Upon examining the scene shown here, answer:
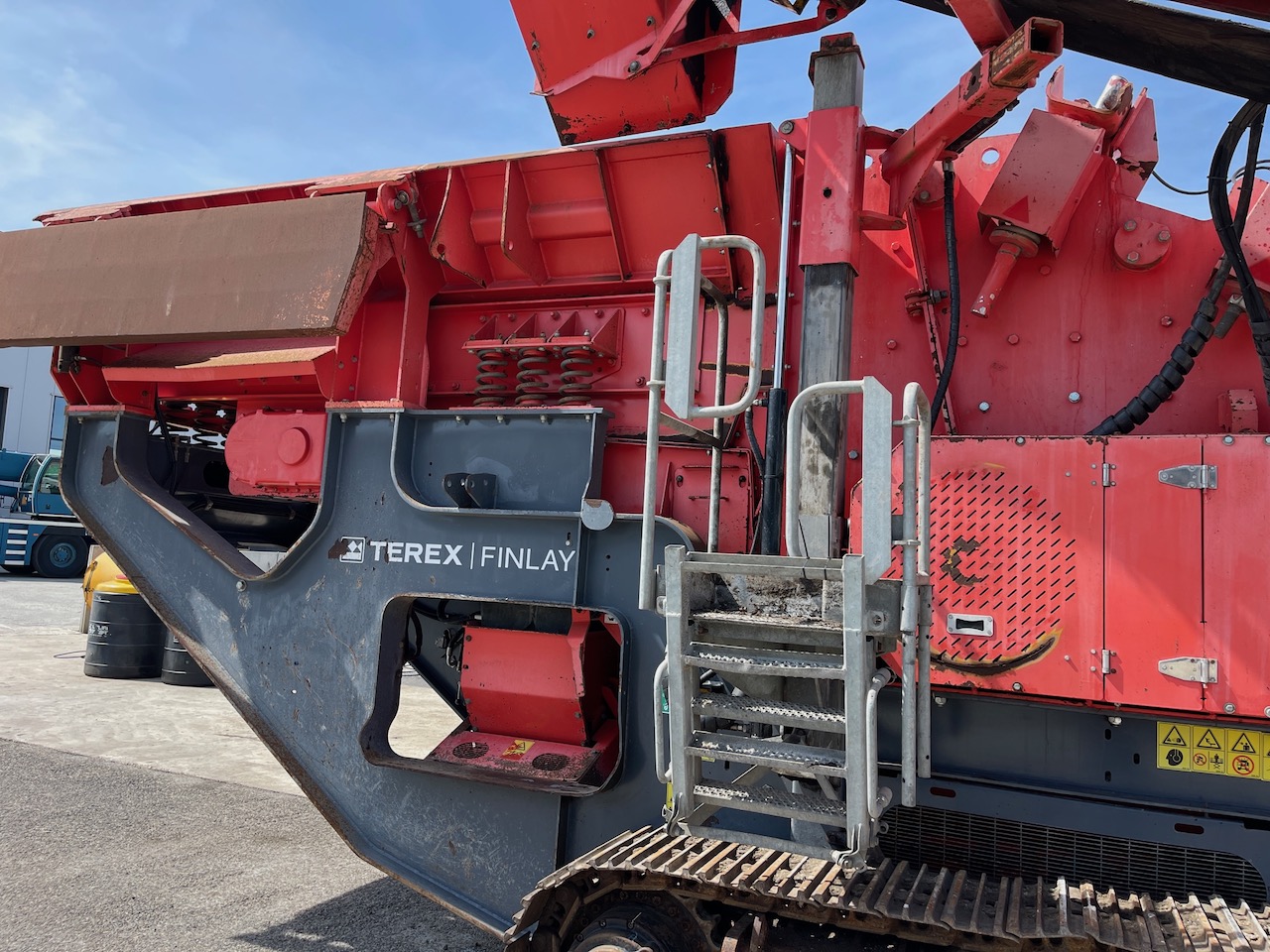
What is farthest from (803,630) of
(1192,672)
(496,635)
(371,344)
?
(371,344)

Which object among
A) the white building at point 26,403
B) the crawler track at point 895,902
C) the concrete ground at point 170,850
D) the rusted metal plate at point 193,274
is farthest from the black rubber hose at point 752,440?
the white building at point 26,403

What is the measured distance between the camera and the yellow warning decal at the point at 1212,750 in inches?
116

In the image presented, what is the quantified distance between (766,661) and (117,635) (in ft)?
30.9

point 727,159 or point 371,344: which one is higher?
point 727,159

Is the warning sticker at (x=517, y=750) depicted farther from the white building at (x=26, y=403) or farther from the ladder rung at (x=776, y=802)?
the white building at (x=26, y=403)

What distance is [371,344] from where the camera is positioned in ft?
15.1

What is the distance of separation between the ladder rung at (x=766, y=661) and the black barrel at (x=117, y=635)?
29.5 feet

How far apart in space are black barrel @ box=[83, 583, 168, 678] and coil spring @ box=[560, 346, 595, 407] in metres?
7.59

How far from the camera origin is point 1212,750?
299 cm

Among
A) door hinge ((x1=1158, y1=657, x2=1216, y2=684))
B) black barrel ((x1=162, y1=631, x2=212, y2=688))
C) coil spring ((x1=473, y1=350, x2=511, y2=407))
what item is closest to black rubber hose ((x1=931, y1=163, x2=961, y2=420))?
door hinge ((x1=1158, y1=657, x2=1216, y2=684))

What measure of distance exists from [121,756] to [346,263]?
16.1ft

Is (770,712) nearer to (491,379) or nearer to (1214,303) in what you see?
(1214,303)

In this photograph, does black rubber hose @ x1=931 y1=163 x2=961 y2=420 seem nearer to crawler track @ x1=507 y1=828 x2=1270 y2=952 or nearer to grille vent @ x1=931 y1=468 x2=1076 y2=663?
grille vent @ x1=931 y1=468 x2=1076 y2=663

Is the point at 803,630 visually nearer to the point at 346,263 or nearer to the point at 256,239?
the point at 346,263
